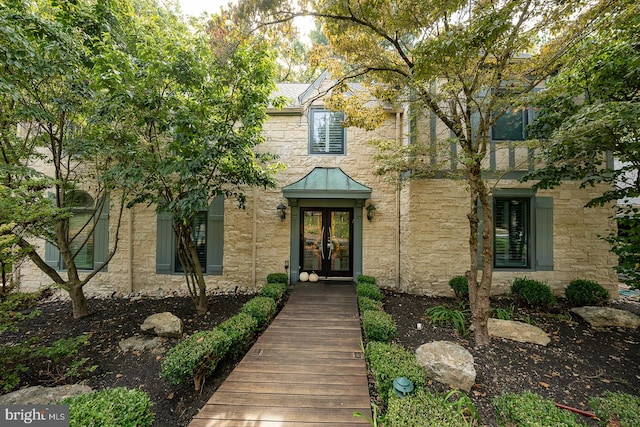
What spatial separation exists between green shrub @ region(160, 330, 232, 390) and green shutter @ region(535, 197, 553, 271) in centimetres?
773

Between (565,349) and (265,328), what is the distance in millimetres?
5201

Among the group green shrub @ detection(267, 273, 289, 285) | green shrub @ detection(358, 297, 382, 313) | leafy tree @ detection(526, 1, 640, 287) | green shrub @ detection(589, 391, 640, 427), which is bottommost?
green shrub @ detection(589, 391, 640, 427)

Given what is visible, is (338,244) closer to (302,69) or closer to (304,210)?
(304,210)

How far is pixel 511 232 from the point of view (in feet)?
20.9

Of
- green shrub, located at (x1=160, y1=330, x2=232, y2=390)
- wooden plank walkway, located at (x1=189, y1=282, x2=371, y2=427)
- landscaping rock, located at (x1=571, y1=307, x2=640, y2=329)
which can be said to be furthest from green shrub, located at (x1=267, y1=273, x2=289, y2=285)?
landscaping rock, located at (x1=571, y1=307, x2=640, y2=329)

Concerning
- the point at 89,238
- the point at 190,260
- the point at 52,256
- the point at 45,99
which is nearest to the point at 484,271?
the point at 190,260

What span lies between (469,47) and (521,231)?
5.55 metres

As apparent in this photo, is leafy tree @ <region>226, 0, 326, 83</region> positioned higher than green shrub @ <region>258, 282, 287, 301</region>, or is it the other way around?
leafy tree @ <region>226, 0, 326, 83</region>

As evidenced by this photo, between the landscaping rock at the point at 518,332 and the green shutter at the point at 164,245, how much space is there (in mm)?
7904

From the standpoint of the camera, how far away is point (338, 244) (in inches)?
273

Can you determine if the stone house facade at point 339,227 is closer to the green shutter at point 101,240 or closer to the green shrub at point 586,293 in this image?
the green shutter at point 101,240

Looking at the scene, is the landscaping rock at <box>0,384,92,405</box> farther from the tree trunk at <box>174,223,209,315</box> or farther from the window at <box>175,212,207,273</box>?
the window at <box>175,212,207,273</box>

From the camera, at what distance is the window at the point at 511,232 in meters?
6.32

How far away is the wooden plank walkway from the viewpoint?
242 cm
